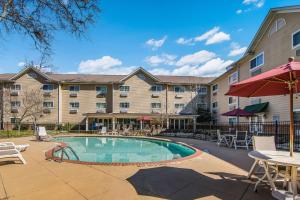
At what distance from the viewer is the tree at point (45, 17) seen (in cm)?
410

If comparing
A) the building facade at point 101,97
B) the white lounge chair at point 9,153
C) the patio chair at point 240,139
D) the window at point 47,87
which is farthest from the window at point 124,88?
the white lounge chair at point 9,153

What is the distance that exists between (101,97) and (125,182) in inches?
1176

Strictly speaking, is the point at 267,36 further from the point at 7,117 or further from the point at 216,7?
the point at 7,117

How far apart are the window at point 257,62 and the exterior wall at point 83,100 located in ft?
69.4

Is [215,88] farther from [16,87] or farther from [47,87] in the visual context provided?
[16,87]

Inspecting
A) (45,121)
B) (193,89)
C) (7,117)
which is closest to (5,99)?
(7,117)

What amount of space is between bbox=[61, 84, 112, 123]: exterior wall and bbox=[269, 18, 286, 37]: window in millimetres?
23572

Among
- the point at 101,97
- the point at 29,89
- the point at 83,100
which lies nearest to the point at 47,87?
the point at 29,89

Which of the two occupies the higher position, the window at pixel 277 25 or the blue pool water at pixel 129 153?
the window at pixel 277 25

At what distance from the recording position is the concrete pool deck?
4293mm

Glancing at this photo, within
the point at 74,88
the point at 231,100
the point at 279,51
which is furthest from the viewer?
the point at 74,88

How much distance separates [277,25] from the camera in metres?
16.8

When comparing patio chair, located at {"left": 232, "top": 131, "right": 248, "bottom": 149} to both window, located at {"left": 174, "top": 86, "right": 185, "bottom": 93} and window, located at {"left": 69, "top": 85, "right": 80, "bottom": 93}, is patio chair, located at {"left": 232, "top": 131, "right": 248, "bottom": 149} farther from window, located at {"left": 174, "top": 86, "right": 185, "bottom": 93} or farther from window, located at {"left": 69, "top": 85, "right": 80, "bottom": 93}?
window, located at {"left": 69, "top": 85, "right": 80, "bottom": 93}

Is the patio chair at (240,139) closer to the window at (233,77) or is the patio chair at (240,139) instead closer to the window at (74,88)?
the window at (233,77)
